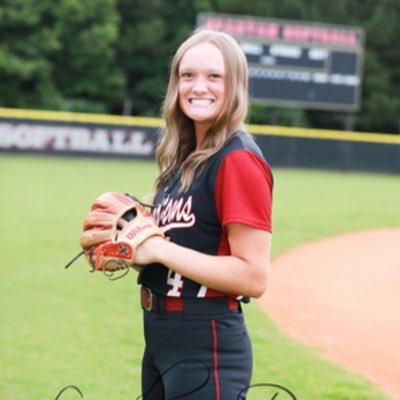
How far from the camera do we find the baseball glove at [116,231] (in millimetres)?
2145

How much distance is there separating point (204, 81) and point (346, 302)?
5.17 metres

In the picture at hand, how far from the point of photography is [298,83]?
74.0 feet

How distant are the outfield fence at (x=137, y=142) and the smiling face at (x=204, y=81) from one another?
20.1 m

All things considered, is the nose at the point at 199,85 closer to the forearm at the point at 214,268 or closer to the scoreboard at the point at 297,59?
the forearm at the point at 214,268

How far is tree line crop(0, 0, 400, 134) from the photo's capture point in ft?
115

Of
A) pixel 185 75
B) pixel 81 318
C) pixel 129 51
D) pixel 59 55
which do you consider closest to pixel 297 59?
pixel 81 318

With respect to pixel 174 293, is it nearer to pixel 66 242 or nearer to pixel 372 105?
pixel 66 242

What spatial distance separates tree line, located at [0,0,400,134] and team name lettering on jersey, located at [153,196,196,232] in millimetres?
31746

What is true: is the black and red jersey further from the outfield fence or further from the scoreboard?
the outfield fence

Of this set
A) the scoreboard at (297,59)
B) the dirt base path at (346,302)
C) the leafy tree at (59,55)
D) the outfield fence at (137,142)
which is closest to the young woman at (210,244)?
the dirt base path at (346,302)

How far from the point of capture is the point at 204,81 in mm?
2178

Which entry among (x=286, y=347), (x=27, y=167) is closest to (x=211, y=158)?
(x=286, y=347)

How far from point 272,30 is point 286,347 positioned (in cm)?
1773

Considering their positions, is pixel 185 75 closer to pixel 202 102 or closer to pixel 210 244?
pixel 202 102
